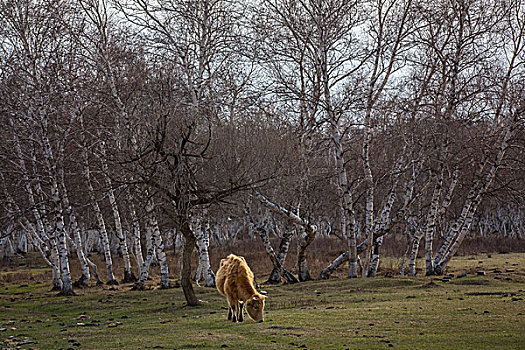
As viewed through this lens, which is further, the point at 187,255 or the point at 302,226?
the point at 302,226

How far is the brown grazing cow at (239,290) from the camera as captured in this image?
1259cm

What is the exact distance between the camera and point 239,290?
12.7 m

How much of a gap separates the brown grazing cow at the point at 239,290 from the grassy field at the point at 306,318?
362mm

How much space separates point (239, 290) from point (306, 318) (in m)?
1.80

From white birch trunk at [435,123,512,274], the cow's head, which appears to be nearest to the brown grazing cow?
the cow's head

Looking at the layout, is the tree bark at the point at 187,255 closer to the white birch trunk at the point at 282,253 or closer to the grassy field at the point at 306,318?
the grassy field at the point at 306,318

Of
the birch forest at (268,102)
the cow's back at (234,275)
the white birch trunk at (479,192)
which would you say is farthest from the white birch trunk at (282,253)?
the cow's back at (234,275)

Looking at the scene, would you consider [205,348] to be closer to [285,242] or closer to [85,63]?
[285,242]

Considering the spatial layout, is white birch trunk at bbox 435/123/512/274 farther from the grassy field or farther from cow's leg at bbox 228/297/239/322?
cow's leg at bbox 228/297/239/322

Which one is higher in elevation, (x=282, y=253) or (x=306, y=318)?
(x=282, y=253)

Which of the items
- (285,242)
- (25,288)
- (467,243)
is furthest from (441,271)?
(467,243)

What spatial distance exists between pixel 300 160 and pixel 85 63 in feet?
36.8

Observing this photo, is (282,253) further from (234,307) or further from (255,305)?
(255,305)

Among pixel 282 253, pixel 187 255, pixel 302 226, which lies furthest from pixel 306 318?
pixel 282 253
